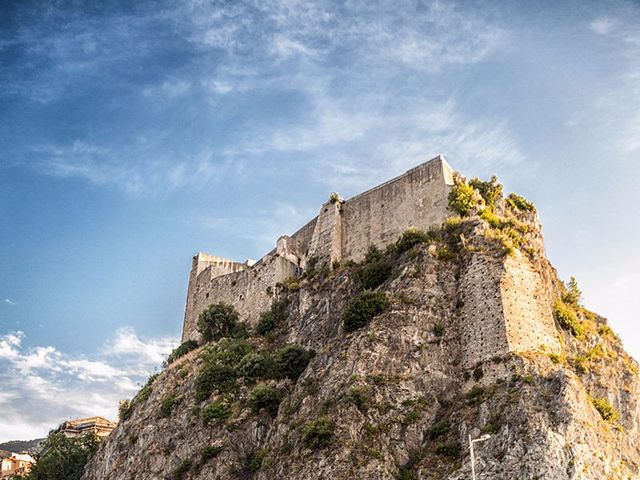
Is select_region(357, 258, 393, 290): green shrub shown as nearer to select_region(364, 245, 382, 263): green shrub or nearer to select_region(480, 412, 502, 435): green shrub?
select_region(364, 245, 382, 263): green shrub

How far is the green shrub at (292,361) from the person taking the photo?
3781cm

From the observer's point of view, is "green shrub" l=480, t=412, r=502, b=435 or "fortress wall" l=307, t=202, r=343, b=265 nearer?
"green shrub" l=480, t=412, r=502, b=435

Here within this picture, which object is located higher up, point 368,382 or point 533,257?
point 533,257

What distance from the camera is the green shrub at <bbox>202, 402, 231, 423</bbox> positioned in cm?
3684

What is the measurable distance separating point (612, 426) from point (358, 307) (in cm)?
1392

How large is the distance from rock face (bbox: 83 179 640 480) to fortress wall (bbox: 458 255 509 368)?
0.07 m

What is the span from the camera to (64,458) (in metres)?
48.1

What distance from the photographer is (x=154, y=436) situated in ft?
129

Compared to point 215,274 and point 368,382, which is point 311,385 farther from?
point 215,274

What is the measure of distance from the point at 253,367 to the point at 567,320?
18289 millimetres

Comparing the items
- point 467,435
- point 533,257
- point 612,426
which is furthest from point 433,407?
point 533,257

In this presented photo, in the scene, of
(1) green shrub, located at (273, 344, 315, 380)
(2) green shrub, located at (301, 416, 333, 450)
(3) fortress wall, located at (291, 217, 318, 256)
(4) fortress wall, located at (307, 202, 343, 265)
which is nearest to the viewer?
(2) green shrub, located at (301, 416, 333, 450)

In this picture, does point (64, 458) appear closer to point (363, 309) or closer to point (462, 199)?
point (363, 309)

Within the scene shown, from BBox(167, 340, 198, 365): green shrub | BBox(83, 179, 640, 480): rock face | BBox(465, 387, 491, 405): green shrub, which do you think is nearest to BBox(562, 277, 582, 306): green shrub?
BBox(83, 179, 640, 480): rock face
